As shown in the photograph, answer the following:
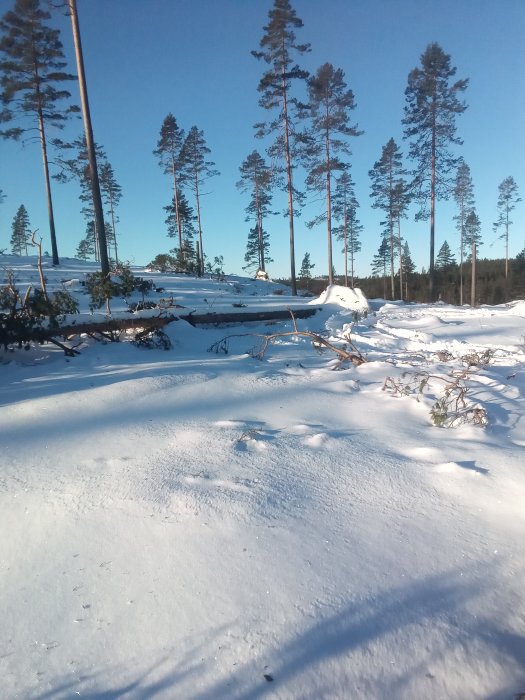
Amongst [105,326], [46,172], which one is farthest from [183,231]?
[105,326]

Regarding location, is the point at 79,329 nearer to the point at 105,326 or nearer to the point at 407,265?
the point at 105,326

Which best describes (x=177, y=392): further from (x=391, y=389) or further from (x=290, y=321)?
(x=290, y=321)

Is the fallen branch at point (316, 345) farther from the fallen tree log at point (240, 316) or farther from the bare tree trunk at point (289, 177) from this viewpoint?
the bare tree trunk at point (289, 177)

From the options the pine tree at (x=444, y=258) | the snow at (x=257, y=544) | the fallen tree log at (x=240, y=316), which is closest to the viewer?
the snow at (x=257, y=544)

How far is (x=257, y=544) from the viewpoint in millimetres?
2150

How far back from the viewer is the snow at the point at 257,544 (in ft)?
5.12

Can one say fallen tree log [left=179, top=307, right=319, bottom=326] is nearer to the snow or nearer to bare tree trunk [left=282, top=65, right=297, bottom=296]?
the snow

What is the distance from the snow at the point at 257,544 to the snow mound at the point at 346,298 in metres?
6.44

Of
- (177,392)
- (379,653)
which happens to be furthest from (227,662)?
(177,392)

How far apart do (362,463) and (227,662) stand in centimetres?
170

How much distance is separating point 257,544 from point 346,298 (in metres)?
9.61

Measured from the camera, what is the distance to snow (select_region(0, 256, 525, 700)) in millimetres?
1561

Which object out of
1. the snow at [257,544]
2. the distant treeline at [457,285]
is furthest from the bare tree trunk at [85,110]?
the distant treeline at [457,285]

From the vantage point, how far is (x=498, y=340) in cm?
684
